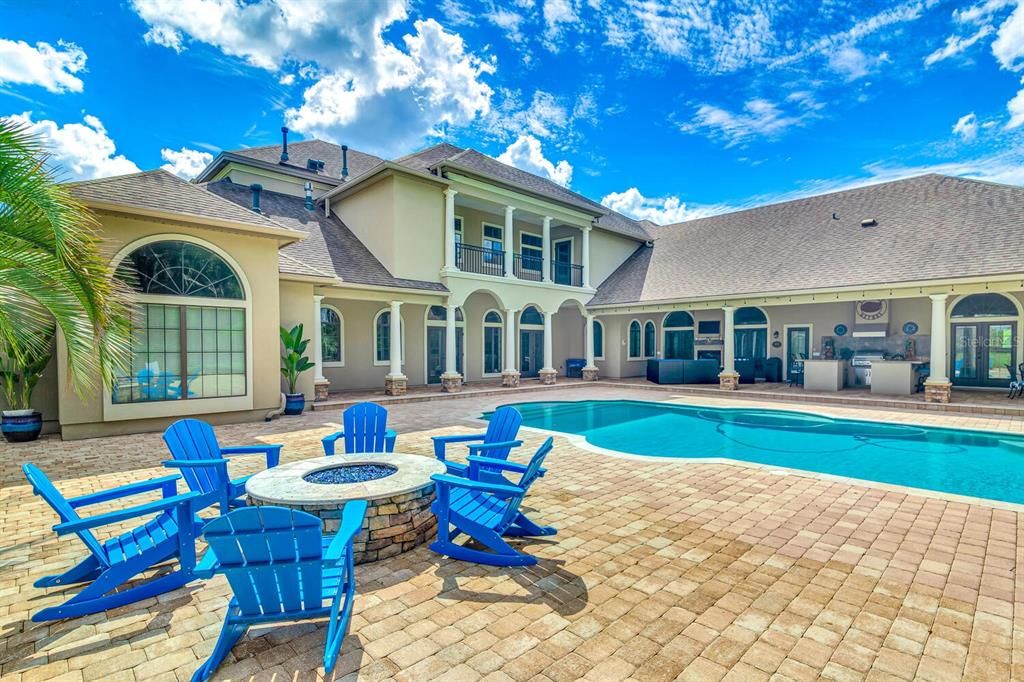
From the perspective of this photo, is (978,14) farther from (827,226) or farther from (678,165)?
(678,165)

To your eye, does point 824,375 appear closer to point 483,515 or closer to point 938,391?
point 938,391

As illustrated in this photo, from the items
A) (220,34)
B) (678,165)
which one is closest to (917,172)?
(678,165)

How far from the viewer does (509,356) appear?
17641 mm

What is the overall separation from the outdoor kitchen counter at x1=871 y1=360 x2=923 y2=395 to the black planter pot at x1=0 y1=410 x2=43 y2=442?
20.5 meters

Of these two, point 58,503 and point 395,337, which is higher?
point 395,337

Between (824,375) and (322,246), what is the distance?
54.3 feet

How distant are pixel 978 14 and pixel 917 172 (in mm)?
7637

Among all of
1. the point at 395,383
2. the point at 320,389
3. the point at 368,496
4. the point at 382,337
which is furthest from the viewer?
the point at 382,337

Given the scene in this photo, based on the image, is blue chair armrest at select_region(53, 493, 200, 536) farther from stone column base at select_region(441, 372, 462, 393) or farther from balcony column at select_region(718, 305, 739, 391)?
balcony column at select_region(718, 305, 739, 391)

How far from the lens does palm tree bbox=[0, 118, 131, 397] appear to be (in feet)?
13.4

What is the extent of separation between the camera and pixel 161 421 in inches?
362

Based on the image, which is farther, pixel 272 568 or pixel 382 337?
pixel 382 337

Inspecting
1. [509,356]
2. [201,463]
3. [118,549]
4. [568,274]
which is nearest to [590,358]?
[568,274]

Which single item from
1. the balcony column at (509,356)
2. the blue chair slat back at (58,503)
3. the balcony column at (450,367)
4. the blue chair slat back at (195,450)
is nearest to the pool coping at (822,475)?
the blue chair slat back at (195,450)
